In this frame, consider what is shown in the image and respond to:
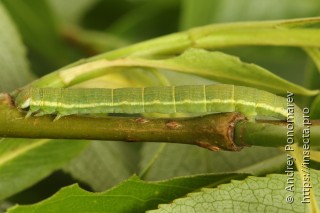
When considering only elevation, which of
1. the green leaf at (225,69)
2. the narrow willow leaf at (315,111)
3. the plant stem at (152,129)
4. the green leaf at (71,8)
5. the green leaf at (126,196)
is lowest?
the green leaf at (126,196)

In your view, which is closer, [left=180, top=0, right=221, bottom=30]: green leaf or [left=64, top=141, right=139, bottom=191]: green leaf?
[left=64, top=141, right=139, bottom=191]: green leaf

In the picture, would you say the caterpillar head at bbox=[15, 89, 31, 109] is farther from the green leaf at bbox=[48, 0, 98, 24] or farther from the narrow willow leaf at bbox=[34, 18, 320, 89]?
the green leaf at bbox=[48, 0, 98, 24]

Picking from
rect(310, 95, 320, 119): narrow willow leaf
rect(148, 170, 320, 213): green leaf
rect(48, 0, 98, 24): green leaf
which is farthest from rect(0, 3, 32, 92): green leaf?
rect(48, 0, 98, 24): green leaf

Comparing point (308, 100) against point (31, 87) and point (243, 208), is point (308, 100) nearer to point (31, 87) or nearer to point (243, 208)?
point (243, 208)

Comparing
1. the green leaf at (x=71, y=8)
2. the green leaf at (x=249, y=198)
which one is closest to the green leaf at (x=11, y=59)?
the green leaf at (x=249, y=198)

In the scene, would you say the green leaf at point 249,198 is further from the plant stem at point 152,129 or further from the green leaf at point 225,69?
the green leaf at point 225,69
